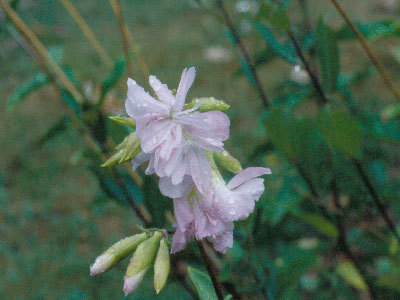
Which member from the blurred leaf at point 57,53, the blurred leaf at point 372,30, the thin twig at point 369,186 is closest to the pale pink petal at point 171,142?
the thin twig at point 369,186

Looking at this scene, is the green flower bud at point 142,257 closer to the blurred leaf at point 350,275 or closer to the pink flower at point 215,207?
the pink flower at point 215,207

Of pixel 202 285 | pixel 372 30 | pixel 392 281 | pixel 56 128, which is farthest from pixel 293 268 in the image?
pixel 56 128

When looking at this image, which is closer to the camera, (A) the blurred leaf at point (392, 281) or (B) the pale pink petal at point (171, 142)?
(B) the pale pink petal at point (171, 142)

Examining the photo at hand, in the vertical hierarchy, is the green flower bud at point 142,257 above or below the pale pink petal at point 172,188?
below

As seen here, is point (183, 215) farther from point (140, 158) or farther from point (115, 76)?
point (115, 76)

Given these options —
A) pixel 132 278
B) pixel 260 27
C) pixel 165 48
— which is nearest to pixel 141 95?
pixel 132 278

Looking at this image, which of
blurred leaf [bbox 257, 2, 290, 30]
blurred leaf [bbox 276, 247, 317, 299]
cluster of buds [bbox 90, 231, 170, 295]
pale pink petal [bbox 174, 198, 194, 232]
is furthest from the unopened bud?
blurred leaf [bbox 257, 2, 290, 30]

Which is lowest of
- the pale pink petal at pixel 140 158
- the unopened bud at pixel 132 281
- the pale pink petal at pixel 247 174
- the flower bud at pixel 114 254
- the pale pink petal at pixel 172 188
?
the unopened bud at pixel 132 281
